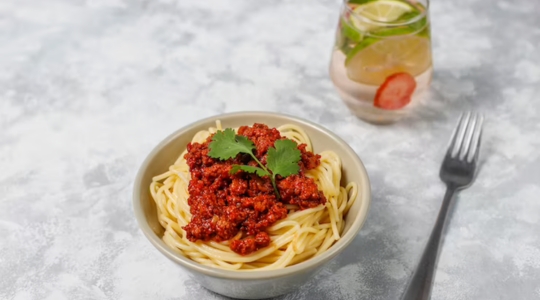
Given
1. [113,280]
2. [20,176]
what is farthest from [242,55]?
[113,280]

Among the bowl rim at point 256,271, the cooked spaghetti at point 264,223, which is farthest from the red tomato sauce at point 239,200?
the bowl rim at point 256,271

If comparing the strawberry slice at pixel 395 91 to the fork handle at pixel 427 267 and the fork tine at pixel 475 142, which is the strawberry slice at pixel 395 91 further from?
the fork handle at pixel 427 267

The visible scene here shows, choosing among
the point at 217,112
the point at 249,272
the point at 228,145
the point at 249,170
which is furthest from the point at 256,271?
the point at 217,112

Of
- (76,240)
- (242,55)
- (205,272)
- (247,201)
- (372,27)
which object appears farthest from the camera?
(242,55)

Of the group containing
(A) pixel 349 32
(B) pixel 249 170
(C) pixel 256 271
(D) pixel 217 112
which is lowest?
(D) pixel 217 112

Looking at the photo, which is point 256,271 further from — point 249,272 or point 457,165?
point 457,165

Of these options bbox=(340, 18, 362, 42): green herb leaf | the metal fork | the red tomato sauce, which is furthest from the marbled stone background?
bbox=(340, 18, 362, 42): green herb leaf

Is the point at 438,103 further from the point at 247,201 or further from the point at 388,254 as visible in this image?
the point at 247,201
